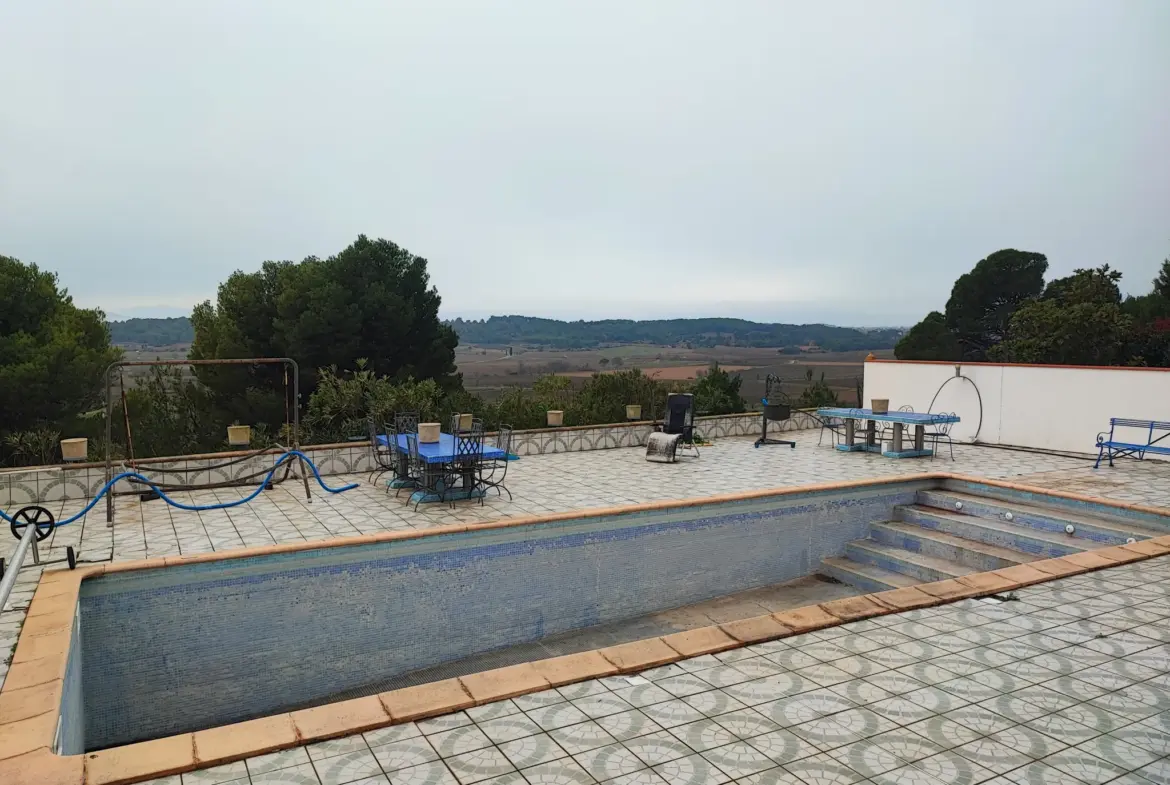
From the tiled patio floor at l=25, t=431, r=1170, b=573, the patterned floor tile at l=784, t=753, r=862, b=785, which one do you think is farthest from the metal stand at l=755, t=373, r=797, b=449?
the patterned floor tile at l=784, t=753, r=862, b=785

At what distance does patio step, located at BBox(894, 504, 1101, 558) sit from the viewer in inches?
234

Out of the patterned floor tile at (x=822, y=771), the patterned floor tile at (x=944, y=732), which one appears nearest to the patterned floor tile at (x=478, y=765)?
the patterned floor tile at (x=822, y=771)

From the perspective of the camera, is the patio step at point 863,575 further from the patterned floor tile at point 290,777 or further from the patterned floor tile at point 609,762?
the patterned floor tile at point 290,777

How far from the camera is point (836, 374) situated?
644 inches

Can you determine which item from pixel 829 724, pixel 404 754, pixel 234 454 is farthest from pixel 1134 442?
pixel 234 454

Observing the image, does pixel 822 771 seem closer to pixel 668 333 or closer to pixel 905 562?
pixel 905 562

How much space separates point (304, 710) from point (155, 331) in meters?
23.1

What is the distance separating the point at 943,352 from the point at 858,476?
804 inches

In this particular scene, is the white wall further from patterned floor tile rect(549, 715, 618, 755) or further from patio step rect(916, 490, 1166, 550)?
patterned floor tile rect(549, 715, 618, 755)

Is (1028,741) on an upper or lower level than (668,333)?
lower

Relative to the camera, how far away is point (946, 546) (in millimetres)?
6293

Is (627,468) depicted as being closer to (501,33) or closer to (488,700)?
(488,700)

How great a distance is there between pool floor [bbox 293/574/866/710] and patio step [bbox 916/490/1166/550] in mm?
1548

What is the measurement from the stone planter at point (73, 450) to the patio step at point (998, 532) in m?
7.92
